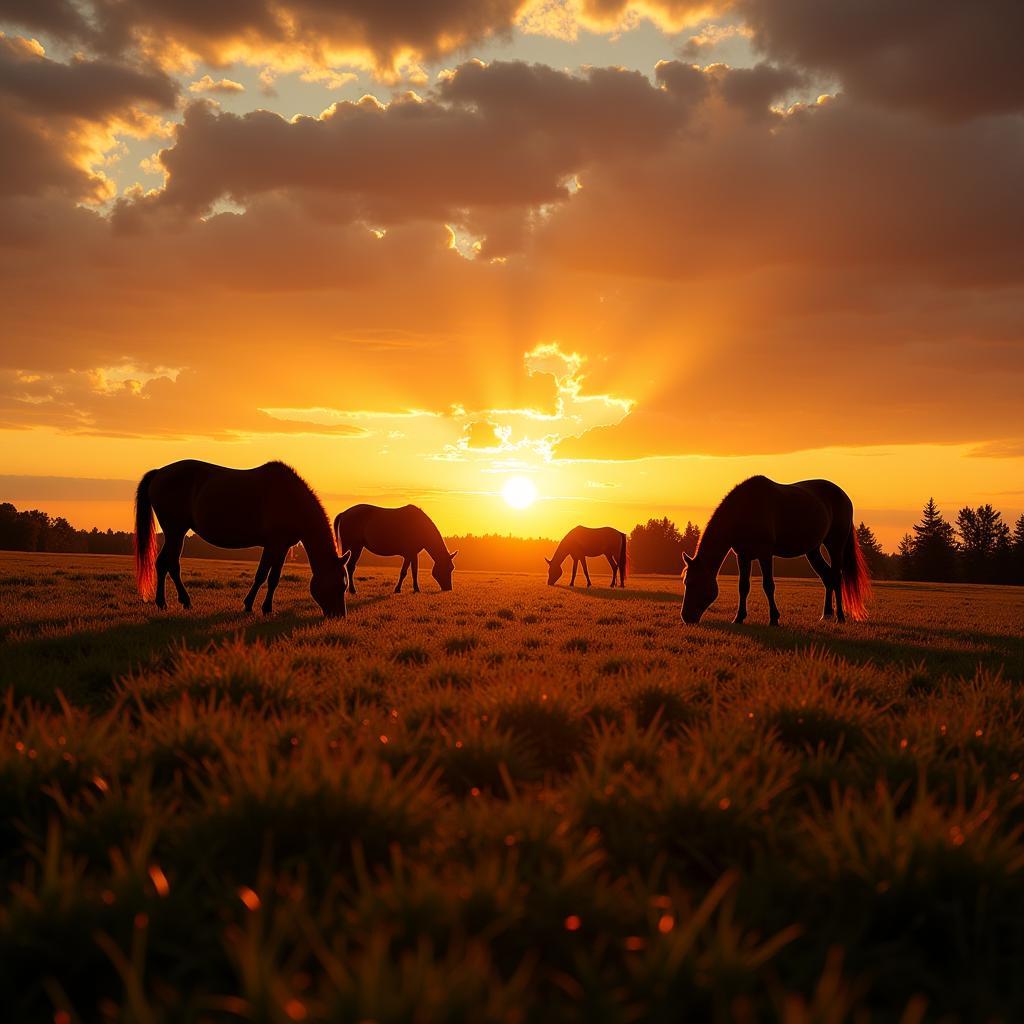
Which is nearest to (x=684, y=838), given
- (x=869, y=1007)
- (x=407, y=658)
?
(x=869, y=1007)

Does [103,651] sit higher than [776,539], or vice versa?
[776,539]

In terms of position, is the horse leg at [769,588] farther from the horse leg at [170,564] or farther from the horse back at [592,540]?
the horse back at [592,540]

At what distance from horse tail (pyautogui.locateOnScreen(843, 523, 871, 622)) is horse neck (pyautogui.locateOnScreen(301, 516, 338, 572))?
12.1 meters

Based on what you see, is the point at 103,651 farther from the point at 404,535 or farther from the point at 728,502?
the point at 404,535

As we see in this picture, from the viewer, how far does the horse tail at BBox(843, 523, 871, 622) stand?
57.0ft

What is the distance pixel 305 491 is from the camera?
14258 millimetres

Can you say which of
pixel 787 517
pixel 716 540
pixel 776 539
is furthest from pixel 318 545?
pixel 787 517

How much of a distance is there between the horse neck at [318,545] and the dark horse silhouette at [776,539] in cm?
721

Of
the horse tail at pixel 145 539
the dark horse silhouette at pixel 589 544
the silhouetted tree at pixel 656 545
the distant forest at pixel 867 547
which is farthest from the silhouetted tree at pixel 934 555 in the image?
the horse tail at pixel 145 539

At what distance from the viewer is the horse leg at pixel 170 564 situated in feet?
46.9

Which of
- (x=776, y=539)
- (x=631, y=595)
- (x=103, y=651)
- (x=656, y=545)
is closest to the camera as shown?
(x=103, y=651)

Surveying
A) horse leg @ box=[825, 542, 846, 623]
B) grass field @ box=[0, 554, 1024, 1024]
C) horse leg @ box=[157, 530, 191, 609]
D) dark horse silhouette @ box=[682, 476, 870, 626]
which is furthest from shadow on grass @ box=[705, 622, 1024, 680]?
horse leg @ box=[157, 530, 191, 609]

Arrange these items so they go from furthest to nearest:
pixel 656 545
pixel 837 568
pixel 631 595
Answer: pixel 656 545 → pixel 631 595 → pixel 837 568

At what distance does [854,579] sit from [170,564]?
15516mm
